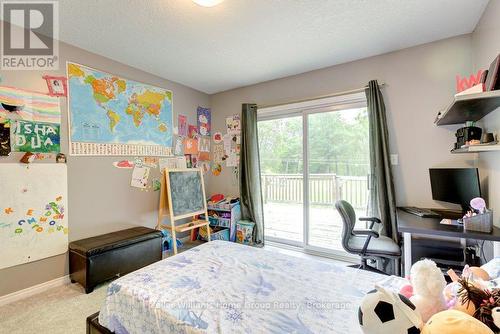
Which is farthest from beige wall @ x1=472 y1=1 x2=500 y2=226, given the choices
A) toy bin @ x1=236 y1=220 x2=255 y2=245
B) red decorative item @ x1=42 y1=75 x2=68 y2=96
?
red decorative item @ x1=42 y1=75 x2=68 y2=96

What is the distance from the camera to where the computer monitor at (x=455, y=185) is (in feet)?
6.60

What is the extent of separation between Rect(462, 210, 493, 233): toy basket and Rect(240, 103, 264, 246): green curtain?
7.89 feet

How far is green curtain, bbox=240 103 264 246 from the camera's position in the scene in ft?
11.8

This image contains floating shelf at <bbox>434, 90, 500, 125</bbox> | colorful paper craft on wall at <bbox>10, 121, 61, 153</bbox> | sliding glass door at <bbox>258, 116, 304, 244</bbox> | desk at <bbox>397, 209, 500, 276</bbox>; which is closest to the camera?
floating shelf at <bbox>434, 90, 500, 125</bbox>

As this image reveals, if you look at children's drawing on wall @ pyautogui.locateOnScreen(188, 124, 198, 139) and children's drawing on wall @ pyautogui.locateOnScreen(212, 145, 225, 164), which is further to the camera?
children's drawing on wall @ pyautogui.locateOnScreen(212, 145, 225, 164)

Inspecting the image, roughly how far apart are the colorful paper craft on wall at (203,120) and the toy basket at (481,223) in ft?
11.4

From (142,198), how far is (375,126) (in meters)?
3.04

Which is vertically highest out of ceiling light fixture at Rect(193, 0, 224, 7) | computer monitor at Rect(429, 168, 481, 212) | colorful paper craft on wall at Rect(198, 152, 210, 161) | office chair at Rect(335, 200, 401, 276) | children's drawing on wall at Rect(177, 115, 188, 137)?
ceiling light fixture at Rect(193, 0, 224, 7)

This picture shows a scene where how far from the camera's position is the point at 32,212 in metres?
2.21

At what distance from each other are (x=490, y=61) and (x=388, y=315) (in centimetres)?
222

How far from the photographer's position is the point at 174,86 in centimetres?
356

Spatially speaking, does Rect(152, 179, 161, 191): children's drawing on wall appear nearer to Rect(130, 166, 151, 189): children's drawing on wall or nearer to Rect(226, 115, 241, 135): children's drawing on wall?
Rect(130, 166, 151, 189): children's drawing on wall

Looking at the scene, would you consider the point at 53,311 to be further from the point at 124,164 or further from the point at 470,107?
the point at 470,107

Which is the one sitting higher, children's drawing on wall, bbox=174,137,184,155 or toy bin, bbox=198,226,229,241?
children's drawing on wall, bbox=174,137,184,155
